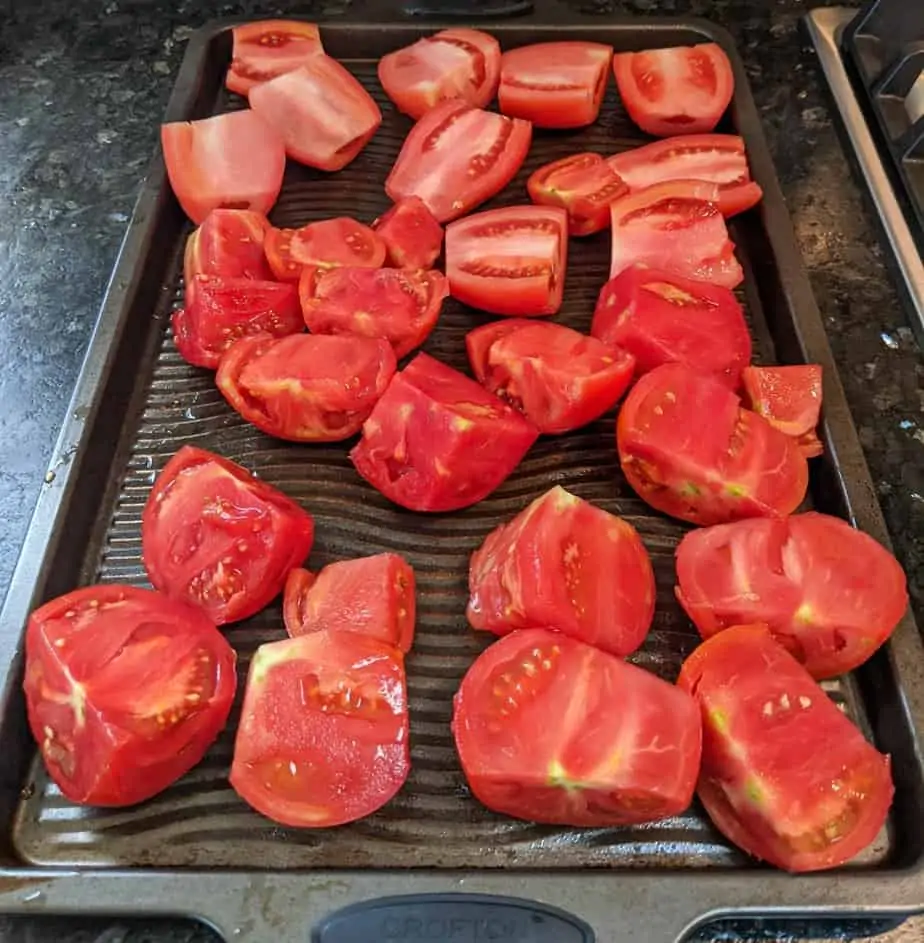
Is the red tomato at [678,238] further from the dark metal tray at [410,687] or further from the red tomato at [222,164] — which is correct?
the red tomato at [222,164]

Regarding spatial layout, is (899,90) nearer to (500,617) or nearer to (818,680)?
(818,680)

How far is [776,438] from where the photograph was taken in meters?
1.18

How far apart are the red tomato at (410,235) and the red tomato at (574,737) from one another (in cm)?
67

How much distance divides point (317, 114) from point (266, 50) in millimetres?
195

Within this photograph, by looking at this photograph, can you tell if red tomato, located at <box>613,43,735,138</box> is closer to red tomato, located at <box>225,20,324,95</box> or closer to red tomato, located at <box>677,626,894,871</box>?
red tomato, located at <box>225,20,324,95</box>

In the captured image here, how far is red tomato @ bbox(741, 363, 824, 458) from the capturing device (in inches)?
47.8

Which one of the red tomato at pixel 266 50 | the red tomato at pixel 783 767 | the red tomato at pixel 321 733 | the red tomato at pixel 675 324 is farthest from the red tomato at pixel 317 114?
the red tomato at pixel 783 767

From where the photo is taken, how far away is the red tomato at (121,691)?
947mm

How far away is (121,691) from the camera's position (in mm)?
966

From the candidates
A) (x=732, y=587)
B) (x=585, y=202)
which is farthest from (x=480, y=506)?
(x=585, y=202)

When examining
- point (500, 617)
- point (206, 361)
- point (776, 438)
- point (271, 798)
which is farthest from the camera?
point (206, 361)

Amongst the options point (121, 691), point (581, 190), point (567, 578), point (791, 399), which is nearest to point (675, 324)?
point (791, 399)

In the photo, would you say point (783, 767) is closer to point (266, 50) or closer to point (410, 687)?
point (410, 687)

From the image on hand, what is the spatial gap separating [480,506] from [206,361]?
0.43 meters
